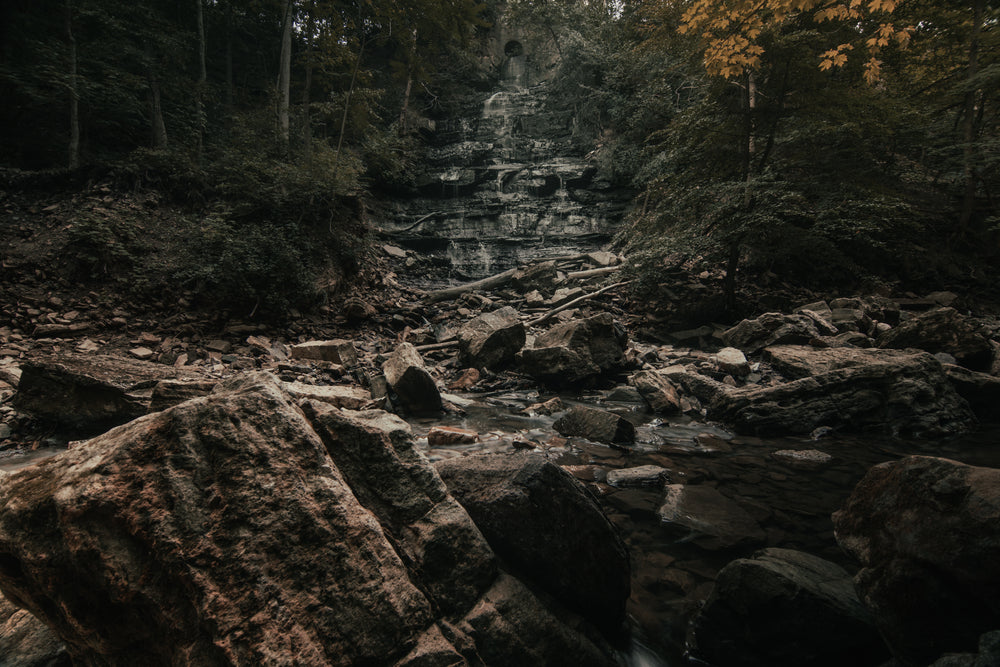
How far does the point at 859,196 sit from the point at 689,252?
343cm

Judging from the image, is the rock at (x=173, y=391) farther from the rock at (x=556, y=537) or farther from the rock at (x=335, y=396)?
the rock at (x=556, y=537)

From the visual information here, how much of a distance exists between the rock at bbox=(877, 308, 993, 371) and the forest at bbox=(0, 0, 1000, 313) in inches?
88.6

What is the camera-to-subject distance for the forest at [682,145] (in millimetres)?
8078

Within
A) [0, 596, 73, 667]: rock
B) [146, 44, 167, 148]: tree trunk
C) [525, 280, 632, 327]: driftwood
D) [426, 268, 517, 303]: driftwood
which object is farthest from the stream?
[146, 44, 167, 148]: tree trunk

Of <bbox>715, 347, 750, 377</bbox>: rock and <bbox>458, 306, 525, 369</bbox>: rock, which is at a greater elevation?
<bbox>715, 347, 750, 377</bbox>: rock

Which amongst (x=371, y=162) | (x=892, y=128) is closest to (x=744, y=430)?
(x=892, y=128)

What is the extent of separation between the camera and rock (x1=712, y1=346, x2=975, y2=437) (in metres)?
4.53

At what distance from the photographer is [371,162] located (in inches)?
667

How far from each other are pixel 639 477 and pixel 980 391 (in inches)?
187

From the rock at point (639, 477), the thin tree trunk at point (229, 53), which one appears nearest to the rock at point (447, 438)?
the rock at point (639, 477)

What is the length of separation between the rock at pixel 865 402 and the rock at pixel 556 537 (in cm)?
370

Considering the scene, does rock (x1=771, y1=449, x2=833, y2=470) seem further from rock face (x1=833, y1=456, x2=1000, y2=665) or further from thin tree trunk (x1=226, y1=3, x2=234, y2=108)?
thin tree trunk (x1=226, y1=3, x2=234, y2=108)

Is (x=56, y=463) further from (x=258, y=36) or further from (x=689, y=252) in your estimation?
(x=258, y=36)

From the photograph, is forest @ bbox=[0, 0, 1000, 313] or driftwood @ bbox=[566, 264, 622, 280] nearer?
forest @ bbox=[0, 0, 1000, 313]
